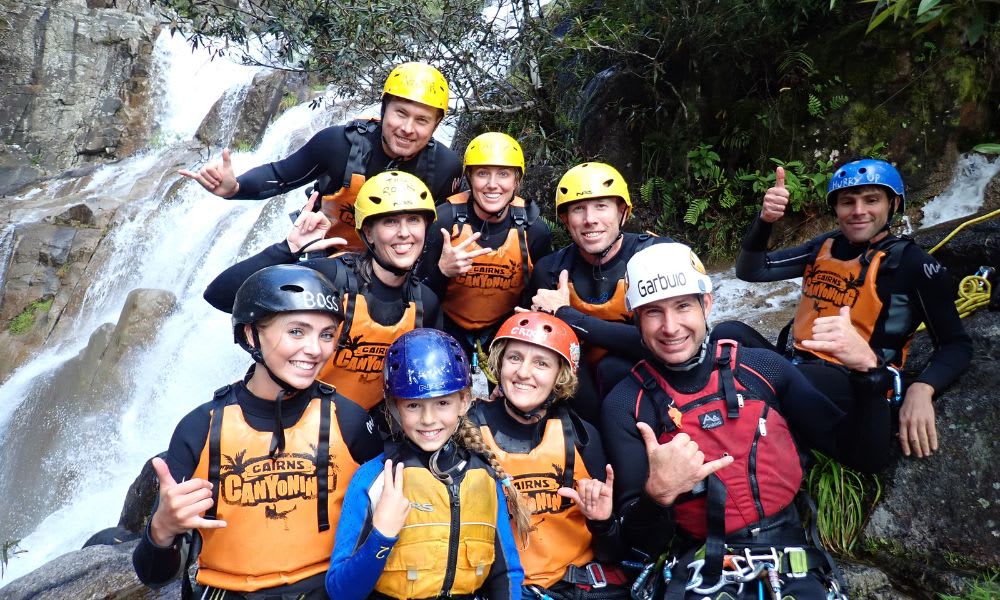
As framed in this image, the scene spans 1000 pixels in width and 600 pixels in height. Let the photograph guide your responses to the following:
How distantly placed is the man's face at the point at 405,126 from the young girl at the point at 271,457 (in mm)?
2145

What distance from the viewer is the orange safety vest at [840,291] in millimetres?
4125

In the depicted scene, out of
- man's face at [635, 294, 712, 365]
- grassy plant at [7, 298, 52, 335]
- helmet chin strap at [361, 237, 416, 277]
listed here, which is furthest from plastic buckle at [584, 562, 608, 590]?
grassy plant at [7, 298, 52, 335]

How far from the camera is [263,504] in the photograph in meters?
3.07

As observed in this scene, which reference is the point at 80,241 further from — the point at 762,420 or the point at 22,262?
the point at 762,420

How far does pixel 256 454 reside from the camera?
311 centimetres

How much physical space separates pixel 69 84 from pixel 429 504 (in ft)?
77.4

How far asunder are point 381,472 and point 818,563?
2.23 meters

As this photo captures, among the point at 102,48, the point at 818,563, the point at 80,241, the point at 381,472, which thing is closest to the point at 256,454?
the point at 381,472

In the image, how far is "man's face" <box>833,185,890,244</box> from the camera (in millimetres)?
4246

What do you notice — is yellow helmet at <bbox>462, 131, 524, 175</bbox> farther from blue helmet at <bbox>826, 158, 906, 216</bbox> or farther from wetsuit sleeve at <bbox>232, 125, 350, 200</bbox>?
blue helmet at <bbox>826, 158, 906, 216</bbox>

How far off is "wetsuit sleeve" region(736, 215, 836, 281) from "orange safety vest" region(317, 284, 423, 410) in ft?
8.20

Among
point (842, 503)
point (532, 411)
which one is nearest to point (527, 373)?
point (532, 411)

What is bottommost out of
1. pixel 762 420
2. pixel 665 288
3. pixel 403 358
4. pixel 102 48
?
pixel 762 420

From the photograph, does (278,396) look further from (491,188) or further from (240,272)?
(491,188)
